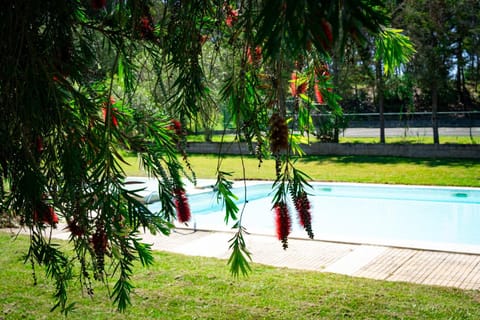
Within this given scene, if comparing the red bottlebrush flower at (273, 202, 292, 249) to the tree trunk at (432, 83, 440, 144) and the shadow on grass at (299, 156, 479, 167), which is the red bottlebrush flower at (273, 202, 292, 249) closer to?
the shadow on grass at (299, 156, 479, 167)

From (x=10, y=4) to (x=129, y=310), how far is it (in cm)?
269

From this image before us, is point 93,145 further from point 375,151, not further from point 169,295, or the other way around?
point 375,151

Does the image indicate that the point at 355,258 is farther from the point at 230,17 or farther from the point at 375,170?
the point at 375,170

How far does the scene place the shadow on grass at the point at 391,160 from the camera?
12562 mm

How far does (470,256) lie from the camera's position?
5.43 m

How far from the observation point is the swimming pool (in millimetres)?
8625

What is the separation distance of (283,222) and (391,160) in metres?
12.7

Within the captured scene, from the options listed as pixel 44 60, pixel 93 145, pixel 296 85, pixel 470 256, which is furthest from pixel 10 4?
pixel 470 256

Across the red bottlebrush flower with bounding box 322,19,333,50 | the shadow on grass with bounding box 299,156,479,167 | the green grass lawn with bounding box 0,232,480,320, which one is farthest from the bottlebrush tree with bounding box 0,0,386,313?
the shadow on grass with bounding box 299,156,479,167

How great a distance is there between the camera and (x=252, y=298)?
13.8 ft

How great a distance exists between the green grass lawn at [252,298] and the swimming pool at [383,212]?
131 inches

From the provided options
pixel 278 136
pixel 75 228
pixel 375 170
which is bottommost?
pixel 375 170

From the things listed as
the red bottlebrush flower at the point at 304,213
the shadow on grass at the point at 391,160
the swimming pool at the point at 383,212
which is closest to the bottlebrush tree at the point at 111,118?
the red bottlebrush flower at the point at 304,213

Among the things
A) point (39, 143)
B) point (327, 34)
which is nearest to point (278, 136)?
point (327, 34)
